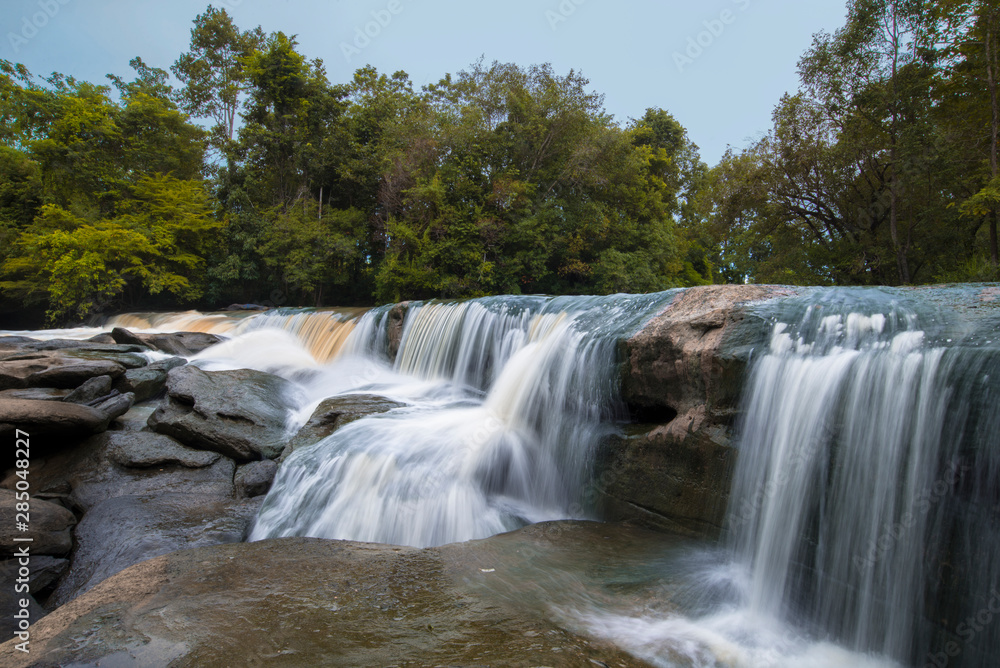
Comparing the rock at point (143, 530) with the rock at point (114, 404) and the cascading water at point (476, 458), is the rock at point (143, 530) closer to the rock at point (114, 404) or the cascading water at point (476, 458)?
the cascading water at point (476, 458)

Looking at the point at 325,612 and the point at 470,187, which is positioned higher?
the point at 470,187

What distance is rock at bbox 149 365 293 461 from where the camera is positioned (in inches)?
241

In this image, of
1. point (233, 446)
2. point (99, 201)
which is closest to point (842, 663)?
point (233, 446)

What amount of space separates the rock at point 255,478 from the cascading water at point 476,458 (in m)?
0.34

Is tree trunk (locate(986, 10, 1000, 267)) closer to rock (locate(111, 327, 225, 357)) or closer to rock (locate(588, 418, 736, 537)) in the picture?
rock (locate(588, 418, 736, 537))

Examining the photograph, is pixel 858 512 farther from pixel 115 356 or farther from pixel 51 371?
pixel 115 356

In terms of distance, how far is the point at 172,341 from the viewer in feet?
39.7

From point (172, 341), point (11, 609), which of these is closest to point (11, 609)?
point (11, 609)

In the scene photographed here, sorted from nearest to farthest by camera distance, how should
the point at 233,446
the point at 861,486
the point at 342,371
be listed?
the point at 861,486 → the point at 233,446 → the point at 342,371

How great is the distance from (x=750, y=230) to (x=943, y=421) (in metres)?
18.1

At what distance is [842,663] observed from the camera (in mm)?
2607

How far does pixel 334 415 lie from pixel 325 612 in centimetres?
398

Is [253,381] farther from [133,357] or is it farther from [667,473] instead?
[667,473]

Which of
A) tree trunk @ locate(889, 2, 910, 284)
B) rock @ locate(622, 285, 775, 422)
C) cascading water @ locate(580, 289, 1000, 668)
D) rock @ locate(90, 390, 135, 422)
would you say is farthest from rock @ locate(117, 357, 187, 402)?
tree trunk @ locate(889, 2, 910, 284)
